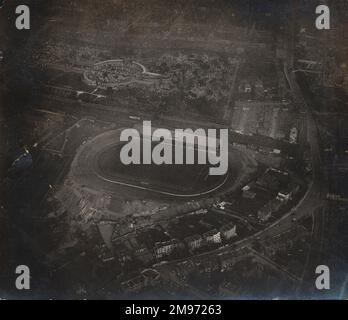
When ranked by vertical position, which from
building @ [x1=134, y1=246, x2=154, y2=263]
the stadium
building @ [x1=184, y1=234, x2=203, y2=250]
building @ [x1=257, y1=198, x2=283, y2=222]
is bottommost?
building @ [x1=134, y1=246, x2=154, y2=263]

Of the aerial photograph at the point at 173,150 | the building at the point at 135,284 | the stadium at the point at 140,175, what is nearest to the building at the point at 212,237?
the aerial photograph at the point at 173,150

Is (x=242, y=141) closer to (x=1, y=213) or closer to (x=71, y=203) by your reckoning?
(x=71, y=203)

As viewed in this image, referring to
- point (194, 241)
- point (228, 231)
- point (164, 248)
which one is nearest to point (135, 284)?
point (164, 248)

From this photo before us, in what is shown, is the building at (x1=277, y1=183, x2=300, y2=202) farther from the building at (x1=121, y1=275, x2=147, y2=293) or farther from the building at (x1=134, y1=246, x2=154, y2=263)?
the building at (x1=121, y1=275, x2=147, y2=293)
